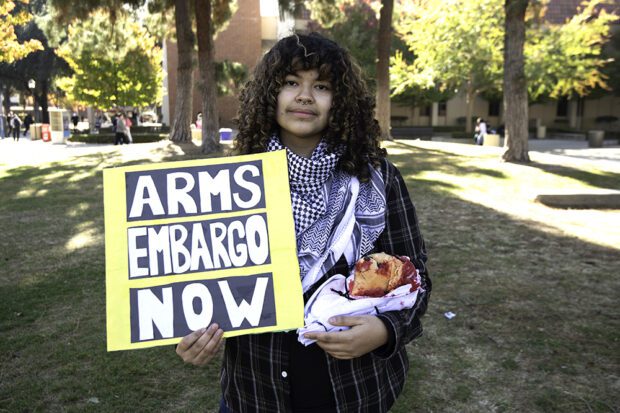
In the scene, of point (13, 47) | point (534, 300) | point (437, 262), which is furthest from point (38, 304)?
point (13, 47)

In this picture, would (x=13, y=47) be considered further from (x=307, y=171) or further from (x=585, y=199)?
(x=307, y=171)

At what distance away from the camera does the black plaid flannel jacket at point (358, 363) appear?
1663mm

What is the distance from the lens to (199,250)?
169cm

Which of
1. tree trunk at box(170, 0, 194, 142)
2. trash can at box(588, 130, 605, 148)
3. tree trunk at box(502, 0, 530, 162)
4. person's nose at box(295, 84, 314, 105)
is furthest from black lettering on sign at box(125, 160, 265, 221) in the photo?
trash can at box(588, 130, 605, 148)

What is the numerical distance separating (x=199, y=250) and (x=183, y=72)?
17228mm

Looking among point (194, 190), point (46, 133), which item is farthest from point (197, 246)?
point (46, 133)

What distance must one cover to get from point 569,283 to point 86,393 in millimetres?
4357

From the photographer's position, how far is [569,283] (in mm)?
5297

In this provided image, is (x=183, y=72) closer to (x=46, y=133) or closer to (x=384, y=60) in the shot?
(x=384, y=60)

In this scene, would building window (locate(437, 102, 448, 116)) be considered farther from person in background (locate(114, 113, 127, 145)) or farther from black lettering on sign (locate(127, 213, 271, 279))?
black lettering on sign (locate(127, 213, 271, 279))

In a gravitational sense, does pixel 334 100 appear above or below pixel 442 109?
below

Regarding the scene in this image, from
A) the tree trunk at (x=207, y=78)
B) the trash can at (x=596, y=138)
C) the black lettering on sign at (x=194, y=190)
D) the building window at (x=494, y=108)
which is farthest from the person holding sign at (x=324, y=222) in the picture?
the building window at (x=494, y=108)

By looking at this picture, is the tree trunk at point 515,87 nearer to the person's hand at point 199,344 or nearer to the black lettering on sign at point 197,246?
the black lettering on sign at point 197,246

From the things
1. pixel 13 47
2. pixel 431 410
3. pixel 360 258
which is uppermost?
pixel 13 47
